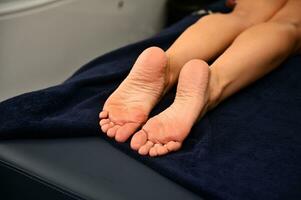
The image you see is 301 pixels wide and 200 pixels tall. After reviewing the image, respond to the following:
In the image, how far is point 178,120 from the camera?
80cm

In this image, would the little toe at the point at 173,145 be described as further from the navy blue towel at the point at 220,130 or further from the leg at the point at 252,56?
the leg at the point at 252,56

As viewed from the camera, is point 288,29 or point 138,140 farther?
point 288,29

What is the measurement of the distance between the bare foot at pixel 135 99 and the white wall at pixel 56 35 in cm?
37

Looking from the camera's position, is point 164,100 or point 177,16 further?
point 177,16

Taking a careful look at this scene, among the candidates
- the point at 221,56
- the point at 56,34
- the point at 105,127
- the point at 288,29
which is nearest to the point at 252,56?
the point at 221,56

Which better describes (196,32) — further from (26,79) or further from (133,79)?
(26,79)

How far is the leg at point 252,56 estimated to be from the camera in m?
0.93

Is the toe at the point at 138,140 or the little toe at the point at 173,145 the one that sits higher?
the toe at the point at 138,140

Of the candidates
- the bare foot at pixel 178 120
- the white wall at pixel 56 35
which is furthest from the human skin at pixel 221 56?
the white wall at pixel 56 35

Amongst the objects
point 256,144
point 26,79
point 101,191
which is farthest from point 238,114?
point 26,79

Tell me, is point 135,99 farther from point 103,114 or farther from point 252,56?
point 252,56

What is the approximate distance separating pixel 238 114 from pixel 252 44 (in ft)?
0.61

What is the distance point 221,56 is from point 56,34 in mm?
499

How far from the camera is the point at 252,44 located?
3.23 ft
